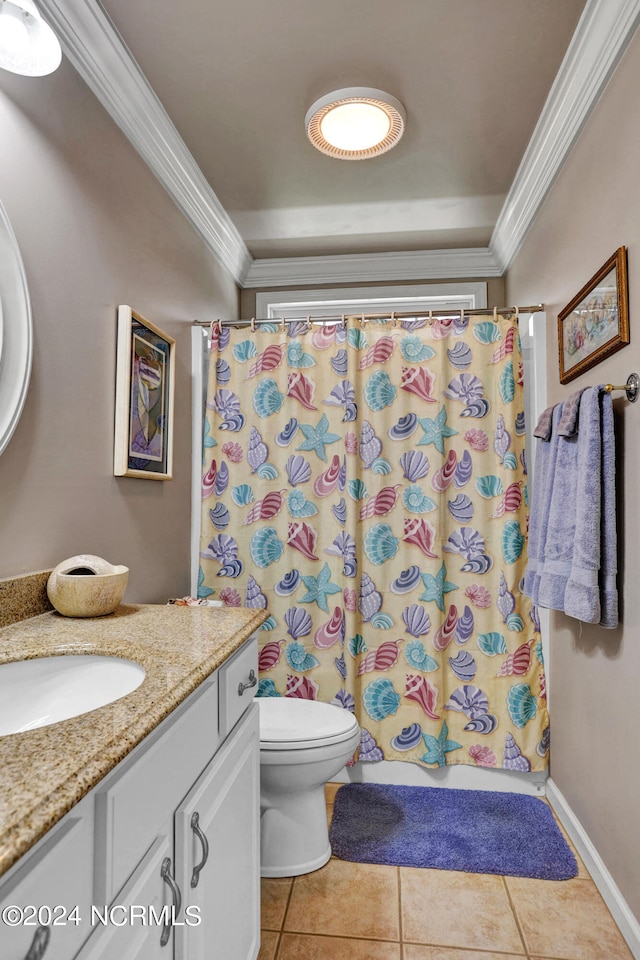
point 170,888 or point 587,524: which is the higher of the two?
point 587,524

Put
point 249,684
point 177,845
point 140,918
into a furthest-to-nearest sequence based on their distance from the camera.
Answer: point 249,684
point 177,845
point 140,918

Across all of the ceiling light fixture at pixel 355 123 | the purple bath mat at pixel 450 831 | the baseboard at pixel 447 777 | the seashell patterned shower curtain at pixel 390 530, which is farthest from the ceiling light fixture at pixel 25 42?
the baseboard at pixel 447 777

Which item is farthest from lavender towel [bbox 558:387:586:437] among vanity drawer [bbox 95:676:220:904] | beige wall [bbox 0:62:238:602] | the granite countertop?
beige wall [bbox 0:62:238:602]

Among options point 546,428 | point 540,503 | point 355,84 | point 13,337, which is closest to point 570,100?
point 355,84

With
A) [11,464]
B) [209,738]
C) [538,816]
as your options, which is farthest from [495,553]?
[11,464]

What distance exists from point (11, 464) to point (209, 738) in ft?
2.56

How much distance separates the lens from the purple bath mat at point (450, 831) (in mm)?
1862

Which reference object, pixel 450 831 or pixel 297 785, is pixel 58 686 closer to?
pixel 297 785

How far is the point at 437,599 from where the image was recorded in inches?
92.7

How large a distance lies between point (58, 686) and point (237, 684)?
36 cm

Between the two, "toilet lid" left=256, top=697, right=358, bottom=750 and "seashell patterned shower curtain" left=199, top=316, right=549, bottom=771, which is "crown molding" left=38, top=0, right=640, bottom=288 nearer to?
"seashell patterned shower curtain" left=199, top=316, right=549, bottom=771

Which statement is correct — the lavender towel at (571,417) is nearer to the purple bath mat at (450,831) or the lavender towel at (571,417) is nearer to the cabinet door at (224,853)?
the cabinet door at (224,853)

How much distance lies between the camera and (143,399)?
2031 millimetres

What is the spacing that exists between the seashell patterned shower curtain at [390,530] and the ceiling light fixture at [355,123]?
654 mm
